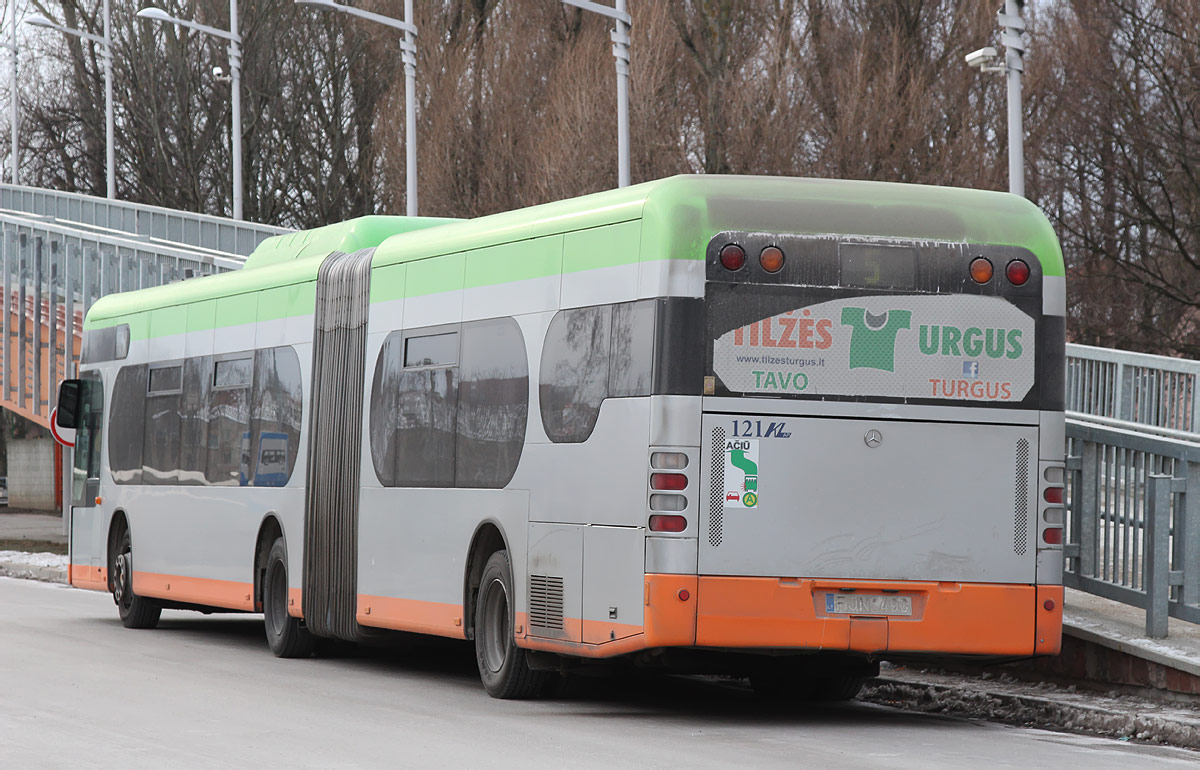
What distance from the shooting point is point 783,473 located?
11164 millimetres

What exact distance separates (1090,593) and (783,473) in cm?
385

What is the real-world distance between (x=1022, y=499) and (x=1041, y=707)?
135 centimetres

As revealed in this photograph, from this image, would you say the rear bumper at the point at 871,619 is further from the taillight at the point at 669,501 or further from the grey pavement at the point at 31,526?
the grey pavement at the point at 31,526

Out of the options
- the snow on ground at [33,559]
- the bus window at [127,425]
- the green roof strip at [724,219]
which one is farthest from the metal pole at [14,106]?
the green roof strip at [724,219]

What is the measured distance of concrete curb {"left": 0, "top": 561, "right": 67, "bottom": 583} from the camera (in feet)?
Answer: 90.2

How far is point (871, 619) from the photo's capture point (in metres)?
11.2

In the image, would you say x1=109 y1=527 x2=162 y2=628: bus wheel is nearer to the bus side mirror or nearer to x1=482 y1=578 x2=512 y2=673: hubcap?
the bus side mirror

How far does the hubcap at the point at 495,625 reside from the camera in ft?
41.5

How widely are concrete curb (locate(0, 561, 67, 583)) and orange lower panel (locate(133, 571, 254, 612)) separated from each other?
342 inches

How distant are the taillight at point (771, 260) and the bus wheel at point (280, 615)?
A: 6.21 meters

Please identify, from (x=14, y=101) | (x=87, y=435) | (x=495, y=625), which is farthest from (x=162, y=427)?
(x=14, y=101)

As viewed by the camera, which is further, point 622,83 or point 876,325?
point 622,83

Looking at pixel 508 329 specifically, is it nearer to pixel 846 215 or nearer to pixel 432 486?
pixel 432 486

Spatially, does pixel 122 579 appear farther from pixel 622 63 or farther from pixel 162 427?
pixel 622 63
